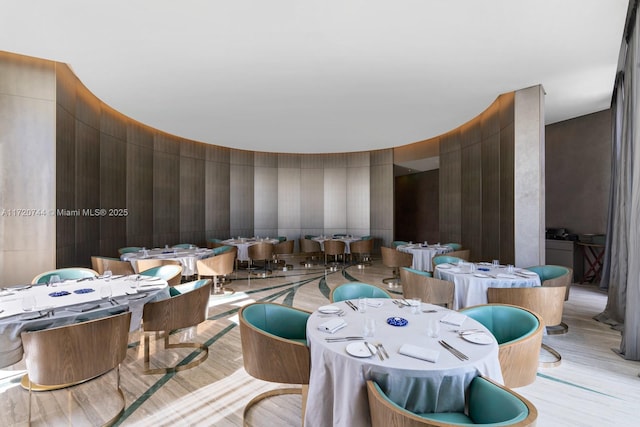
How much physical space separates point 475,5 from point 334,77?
212 cm

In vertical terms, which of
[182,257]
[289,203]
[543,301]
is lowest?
[543,301]

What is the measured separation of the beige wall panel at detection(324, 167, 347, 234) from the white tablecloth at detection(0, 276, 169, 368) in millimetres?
8262

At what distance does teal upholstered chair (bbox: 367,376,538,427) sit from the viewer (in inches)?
48.8

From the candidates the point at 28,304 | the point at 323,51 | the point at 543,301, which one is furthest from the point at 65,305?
the point at 543,301

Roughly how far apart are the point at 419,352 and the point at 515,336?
4.03 ft

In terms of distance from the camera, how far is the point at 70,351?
2135mm

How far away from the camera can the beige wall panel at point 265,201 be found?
1119cm

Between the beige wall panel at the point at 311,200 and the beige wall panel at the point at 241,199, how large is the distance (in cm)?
182

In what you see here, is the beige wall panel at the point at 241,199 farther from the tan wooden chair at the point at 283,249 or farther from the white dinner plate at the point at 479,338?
the white dinner plate at the point at 479,338

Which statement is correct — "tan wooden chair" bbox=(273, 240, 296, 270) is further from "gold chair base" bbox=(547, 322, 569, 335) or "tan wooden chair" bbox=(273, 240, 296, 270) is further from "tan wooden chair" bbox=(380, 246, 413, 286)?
"gold chair base" bbox=(547, 322, 569, 335)

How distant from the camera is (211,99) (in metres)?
5.77

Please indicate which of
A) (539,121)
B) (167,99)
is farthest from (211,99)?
(539,121)

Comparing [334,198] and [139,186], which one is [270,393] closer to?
[139,186]

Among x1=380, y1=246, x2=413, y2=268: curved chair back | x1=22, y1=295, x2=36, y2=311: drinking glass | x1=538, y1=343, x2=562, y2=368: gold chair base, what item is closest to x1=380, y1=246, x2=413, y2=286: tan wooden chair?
x1=380, y1=246, x2=413, y2=268: curved chair back
